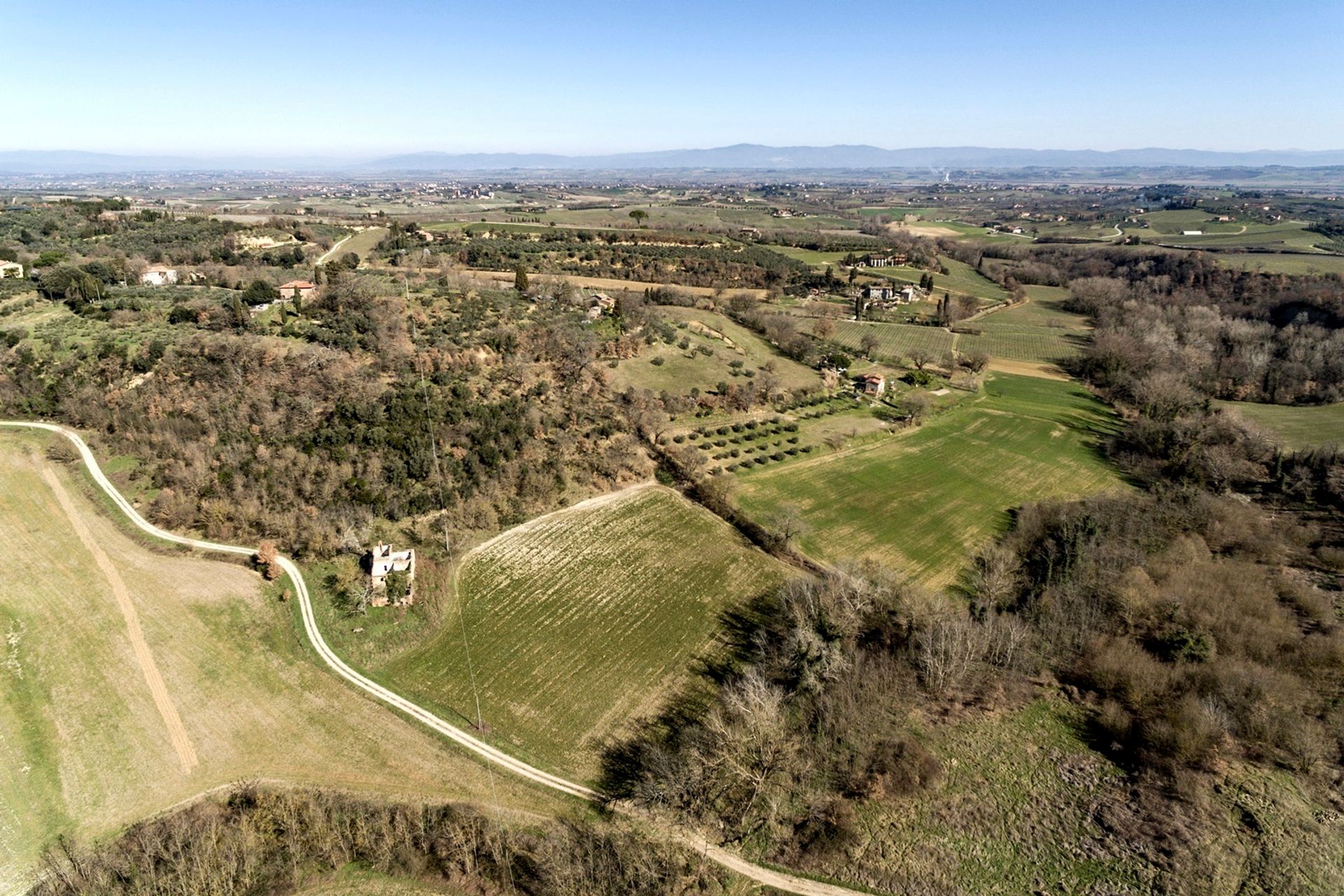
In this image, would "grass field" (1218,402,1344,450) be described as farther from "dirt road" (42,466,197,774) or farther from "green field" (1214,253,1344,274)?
"dirt road" (42,466,197,774)

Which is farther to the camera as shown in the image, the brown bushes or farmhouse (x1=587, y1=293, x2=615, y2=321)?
farmhouse (x1=587, y1=293, x2=615, y2=321)

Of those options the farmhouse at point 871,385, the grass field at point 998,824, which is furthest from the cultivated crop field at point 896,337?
the grass field at point 998,824

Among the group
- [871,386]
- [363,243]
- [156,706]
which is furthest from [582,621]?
[363,243]

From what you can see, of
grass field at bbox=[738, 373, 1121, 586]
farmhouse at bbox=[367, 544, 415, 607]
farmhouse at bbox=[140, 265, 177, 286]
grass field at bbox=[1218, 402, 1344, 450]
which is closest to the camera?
farmhouse at bbox=[367, 544, 415, 607]

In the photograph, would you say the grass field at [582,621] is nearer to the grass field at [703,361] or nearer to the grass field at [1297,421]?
the grass field at [703,361]

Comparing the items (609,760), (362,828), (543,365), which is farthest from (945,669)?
(543,365)

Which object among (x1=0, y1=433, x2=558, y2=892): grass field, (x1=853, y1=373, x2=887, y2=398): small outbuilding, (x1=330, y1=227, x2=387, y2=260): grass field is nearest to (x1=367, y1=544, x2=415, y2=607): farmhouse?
(x1=0, y1=433, x2=558, y2=892): grass field

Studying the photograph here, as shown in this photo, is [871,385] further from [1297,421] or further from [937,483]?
[1297,421]
